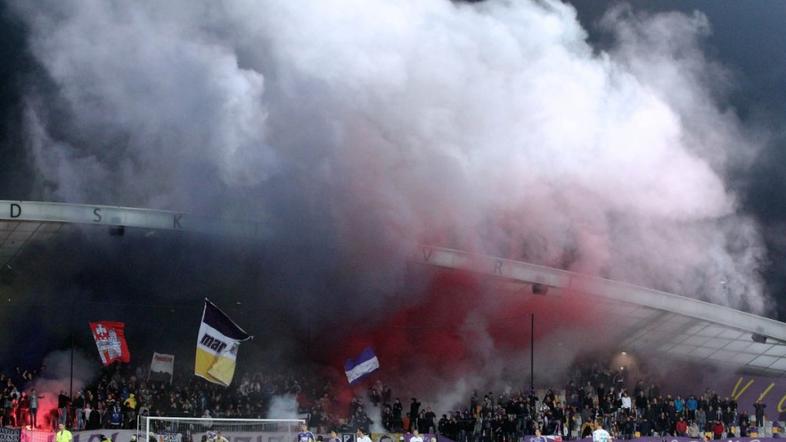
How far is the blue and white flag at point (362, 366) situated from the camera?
129 feet

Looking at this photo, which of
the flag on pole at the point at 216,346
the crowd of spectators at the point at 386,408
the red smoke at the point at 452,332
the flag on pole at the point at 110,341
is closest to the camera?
the flag on pole at the point at 216,346

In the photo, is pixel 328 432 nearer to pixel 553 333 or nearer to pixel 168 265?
pixel 168 265

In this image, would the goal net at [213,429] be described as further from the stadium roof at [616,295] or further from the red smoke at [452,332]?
the red smoke at [452,332]

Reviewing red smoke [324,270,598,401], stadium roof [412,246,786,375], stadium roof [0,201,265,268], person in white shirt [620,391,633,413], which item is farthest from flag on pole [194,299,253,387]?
person in white shirt [620,391,633,413]

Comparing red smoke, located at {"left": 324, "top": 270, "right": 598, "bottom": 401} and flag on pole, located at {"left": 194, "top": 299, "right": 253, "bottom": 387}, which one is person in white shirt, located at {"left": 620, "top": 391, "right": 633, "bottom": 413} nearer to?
red smoke, located at {"left": 324, "top": 270, "right": 598, "bottom": 401}

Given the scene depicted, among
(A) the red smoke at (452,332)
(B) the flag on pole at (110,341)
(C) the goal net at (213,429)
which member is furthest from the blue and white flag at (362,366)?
(C) the goal net at (213,429)

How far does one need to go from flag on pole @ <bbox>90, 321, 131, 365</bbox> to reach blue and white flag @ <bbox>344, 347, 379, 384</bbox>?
7637mm

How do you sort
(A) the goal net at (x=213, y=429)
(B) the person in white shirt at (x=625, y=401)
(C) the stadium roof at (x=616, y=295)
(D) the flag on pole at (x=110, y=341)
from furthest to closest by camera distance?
(B) the person in white shirt at (x=625, y=401) → (D) the flag on pole at (x=110, y=341) → (C) the stadium roof at (x=616, y=295) → (A) the goal net at (x=213, y=429)

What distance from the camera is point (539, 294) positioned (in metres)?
39.6

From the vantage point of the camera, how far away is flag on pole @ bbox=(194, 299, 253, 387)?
1312 inches

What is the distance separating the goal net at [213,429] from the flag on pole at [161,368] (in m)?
10.1

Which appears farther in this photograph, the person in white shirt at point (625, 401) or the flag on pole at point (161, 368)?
the flag on pole at point (161, 368)

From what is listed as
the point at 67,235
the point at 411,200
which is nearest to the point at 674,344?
the point at 411,200

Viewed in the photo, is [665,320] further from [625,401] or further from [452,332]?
[452,332]
